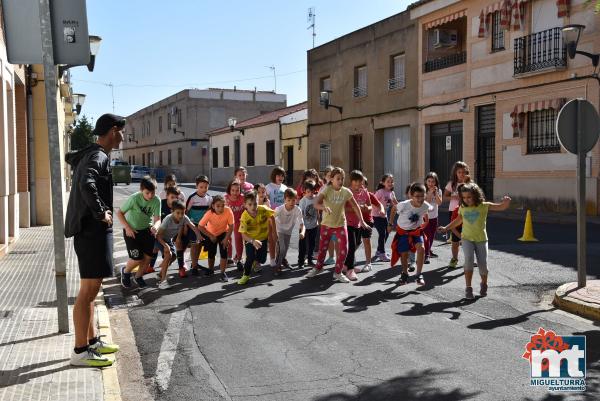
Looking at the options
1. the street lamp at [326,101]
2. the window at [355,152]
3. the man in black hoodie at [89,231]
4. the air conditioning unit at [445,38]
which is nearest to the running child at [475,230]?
the man in black hoodie at [89,231]

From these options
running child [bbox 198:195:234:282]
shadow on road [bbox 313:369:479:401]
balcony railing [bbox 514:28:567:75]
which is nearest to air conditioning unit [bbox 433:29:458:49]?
balcony railing [bbox 514:28:567:75]

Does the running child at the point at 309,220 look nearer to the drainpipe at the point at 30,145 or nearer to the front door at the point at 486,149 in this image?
the drainpipe at the point at 30,145

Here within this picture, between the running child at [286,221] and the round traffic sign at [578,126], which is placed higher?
the round traffic sign at [578,126]

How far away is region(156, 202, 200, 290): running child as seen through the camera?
8.59m

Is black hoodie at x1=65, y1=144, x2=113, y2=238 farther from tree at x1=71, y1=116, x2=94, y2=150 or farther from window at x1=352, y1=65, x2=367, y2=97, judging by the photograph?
tree at x1=71, y1=116, x2=94, y2=150

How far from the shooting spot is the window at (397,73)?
26.0 metres

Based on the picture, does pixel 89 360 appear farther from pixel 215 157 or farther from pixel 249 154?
pixel 215 157

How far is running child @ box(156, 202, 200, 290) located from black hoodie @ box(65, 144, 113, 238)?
12.1ft

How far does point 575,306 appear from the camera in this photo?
690cm

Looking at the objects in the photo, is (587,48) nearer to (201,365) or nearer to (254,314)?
(254,314)

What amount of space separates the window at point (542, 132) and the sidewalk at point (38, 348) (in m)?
14.5

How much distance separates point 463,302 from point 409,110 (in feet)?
61.1

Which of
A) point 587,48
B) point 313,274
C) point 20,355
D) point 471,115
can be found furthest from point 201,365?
point 471,115

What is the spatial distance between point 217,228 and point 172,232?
0.62m
